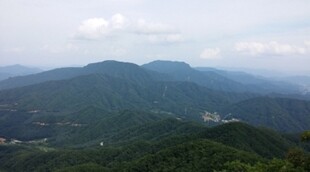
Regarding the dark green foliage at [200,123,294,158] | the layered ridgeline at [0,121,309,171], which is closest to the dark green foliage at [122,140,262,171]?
the layered ridgeline at [0,121,309,171]

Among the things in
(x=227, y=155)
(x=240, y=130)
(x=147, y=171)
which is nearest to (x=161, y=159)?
(x=147, y=171)

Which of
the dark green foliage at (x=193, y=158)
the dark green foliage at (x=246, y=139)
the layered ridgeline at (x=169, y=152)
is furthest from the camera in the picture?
the dark green foliage at (x=246, y=139)

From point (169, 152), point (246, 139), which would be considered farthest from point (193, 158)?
point (246, 139)

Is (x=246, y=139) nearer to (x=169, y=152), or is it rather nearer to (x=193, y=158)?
(x=169, y=152)

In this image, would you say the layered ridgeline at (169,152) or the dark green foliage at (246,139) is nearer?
the layered ridgeline at (169,152)

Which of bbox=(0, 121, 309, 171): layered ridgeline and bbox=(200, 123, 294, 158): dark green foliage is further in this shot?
bbox=(200, 123, 294, 158): dark green foliage

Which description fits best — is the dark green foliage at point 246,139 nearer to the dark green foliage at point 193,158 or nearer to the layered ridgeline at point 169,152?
the layered ridgeline at point 169,152

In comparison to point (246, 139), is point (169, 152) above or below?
above

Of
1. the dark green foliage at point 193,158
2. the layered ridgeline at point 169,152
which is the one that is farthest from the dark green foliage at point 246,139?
the dark green foliage at point 193,158

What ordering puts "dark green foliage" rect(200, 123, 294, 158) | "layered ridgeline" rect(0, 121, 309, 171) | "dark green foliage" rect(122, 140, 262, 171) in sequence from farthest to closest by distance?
"dark green foliage" rect(200, 123, 294, 158) < "layered ridgeline" rect(0, 121, 309, 171) < "dark green foliage" rect(122, 140, 262, 171)

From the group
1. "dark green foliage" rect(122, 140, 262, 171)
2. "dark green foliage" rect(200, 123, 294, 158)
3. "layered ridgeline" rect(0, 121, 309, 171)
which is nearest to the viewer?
"dark green foliage" rect(122, 140, 262, 171)

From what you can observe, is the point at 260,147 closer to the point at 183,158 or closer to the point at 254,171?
the point at 183,158

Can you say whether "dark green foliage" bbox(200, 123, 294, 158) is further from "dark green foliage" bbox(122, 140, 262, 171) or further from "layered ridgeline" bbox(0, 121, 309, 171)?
"dark green foliage" bbox(122, 140, 262, 171)
